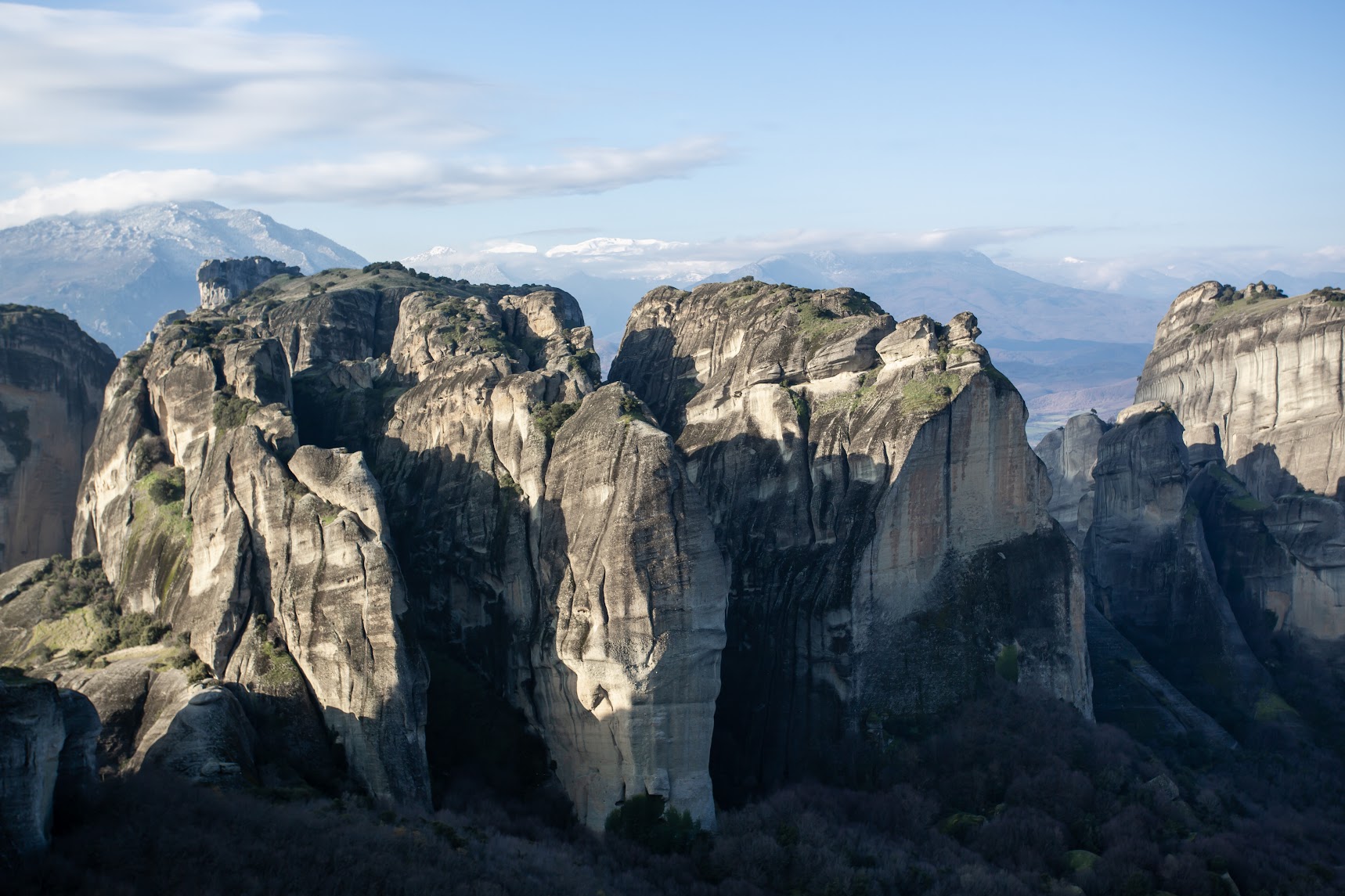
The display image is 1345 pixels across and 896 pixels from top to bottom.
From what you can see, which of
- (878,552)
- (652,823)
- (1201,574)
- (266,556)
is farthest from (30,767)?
(1201,574)

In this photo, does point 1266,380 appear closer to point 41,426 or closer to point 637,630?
point 637,630

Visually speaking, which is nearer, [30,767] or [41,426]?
[30,767]

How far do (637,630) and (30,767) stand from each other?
16445 millimetres

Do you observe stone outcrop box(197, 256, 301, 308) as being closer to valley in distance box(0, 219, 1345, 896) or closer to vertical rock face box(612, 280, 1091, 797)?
valley in distance box(0, 219, 1345, 896)

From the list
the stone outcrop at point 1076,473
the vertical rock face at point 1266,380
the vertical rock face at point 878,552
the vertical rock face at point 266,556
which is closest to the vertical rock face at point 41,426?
the vertical rock face at point 266,556

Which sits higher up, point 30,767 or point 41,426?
point 41,426

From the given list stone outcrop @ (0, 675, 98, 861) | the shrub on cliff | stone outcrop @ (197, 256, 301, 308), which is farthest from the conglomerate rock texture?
stone outcrop @ (197, 256, 301, 308)

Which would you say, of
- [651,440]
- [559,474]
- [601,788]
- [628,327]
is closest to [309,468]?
[559,474]

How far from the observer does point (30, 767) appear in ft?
90.1

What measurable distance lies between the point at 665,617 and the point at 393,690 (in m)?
8.24

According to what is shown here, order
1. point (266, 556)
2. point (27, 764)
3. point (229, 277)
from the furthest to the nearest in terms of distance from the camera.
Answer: point (229, 277) → point (266, 556) → point (27, 764)

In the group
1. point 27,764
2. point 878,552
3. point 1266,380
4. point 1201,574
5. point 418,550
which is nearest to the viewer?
point 27,764

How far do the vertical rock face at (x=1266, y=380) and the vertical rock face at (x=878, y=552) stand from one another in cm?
2951

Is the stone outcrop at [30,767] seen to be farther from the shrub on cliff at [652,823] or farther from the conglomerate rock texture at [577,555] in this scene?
the shrub on cliff at [652,823]
